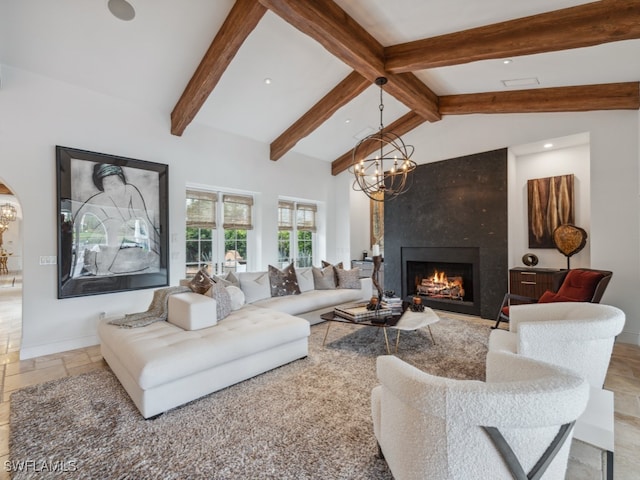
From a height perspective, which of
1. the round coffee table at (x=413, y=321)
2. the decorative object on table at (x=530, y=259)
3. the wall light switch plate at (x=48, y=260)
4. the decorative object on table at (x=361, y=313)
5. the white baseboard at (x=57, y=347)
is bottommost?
the white baseboard at (x=57, y=347)

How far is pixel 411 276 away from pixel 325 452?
4660mm

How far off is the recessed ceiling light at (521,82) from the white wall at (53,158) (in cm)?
448

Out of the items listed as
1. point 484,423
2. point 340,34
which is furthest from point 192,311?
point 340,34

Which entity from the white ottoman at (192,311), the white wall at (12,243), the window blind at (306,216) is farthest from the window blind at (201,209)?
the white wall at (12,243)

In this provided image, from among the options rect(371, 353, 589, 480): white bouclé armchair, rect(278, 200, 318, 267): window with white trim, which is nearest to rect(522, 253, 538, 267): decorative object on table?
rect(278, 200, 318, 267): window with white trim

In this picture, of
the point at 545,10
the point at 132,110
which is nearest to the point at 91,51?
the point at 132,110

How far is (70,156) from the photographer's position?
353 centimetres

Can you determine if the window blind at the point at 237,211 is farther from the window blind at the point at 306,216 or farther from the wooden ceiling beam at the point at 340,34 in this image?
the wooden ceiling beam at the point at 340,34

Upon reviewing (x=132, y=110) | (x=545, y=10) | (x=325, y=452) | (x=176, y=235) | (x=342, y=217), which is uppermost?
(x=545, y=10)

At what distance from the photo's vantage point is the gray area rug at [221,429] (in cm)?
167

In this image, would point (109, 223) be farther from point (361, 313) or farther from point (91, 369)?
point (361, 313)

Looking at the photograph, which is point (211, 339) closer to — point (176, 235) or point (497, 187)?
point (176, 235)

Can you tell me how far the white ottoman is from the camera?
2736mm

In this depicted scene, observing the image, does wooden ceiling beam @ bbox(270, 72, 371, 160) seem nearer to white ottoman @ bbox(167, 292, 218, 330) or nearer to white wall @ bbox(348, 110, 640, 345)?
white wall @ bbox(348, 110, 640, 345)
